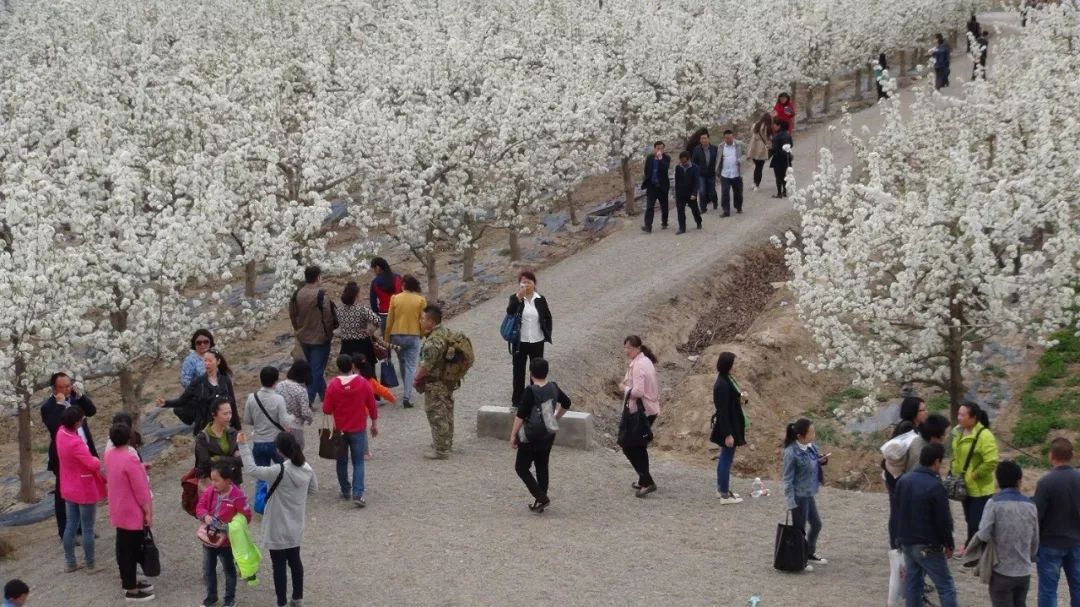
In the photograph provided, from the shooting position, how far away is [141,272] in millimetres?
16516

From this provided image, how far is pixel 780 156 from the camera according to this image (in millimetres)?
28641

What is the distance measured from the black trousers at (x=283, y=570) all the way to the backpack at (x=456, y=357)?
12.7 feet

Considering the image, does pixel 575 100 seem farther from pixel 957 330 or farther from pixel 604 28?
pixel 957 330

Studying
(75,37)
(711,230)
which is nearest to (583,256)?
(711,230)

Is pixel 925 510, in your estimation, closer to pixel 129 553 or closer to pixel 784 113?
pixel 129 553

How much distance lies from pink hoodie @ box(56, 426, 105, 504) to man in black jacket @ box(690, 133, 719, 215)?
657 inches

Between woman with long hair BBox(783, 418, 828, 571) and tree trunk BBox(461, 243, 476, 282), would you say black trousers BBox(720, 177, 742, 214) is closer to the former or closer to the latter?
tree trunk BBox(461, 243, 476, 282)

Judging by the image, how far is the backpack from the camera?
14.8m

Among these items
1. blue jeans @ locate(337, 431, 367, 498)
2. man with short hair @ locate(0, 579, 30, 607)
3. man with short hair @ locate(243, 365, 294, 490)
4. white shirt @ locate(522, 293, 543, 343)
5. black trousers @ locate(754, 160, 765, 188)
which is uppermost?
black trousers @ locate(754, 160, 765, 188)

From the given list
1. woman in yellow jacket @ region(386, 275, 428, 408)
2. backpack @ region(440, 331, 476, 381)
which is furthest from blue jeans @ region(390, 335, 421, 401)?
backpack @ region(440, 331, 476, 381)

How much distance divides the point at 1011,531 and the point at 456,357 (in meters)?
6.65

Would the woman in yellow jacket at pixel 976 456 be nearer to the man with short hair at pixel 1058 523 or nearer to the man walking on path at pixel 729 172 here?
the man with short hair at pixel 1058 523

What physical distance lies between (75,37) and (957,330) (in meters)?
30.4

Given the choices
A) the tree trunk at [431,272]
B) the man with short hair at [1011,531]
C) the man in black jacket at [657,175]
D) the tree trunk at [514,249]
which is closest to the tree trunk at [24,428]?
the tree trunk at [431,272]
